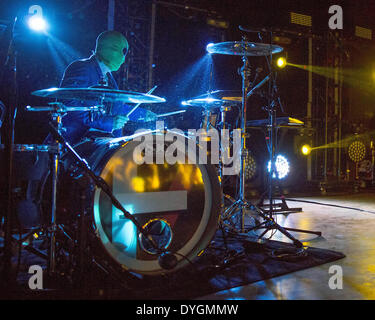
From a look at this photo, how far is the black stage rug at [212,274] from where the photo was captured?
7.46 feet

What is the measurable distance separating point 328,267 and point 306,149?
21.8 ft

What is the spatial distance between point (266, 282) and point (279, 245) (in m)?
1.11

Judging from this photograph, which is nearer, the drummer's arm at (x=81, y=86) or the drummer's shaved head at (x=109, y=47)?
the drummer's arm at (x=81, y=86)

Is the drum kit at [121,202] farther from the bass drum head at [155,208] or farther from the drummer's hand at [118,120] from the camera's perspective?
the drummer's hand at [118,120]

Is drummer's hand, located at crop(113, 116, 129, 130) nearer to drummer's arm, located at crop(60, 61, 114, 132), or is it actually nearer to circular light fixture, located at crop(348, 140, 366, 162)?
drummer's arm, located at crop(60, 61, 114, 132)

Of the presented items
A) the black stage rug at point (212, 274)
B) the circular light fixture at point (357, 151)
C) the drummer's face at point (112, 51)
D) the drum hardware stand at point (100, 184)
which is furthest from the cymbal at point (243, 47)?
the circular light fixture at point (357, 151)

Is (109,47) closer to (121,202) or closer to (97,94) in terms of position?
(97,94)

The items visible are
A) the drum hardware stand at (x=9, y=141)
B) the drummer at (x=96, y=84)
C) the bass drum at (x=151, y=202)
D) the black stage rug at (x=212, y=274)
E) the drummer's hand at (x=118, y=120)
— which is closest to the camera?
the drum hardware stand at (x=9, y=141)

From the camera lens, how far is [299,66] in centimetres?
962

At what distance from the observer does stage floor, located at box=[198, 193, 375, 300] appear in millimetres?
2354

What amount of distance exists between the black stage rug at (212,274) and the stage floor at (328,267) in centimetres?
11

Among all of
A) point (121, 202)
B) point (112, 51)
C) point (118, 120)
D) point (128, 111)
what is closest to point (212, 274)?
point (121, 202)

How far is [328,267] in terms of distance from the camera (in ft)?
9.74
